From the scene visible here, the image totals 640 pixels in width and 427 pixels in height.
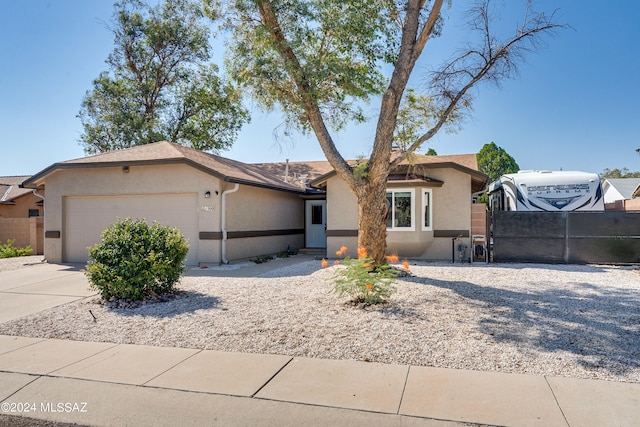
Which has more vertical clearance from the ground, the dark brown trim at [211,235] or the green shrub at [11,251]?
the dark brown trim at [211,235]

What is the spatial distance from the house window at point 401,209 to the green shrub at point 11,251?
15553mm

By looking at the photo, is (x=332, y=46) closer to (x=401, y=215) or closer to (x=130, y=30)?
(x=401, y=215)

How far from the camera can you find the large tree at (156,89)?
26328 millimetres

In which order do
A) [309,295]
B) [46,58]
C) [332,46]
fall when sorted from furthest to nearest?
1. [46,58]
2. [332,46]
3. [309,295]

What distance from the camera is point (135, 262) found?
7.92m

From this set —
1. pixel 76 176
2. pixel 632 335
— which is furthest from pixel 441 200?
pixel 76 176

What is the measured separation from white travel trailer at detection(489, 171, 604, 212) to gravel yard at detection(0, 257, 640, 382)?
228 inches

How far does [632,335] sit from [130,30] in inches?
1154

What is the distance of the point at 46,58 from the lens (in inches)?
599

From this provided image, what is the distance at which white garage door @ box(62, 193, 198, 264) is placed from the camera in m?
13.9

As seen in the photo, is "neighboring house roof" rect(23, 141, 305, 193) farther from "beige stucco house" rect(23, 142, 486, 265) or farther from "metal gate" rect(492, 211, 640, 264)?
"metal gate" rect(492, 211, 640, 264)

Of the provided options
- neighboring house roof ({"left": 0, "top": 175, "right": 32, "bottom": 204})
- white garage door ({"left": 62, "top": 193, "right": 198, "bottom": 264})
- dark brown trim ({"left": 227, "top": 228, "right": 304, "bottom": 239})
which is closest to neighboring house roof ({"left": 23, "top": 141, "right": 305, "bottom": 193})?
white garage door ({"left": 62, "top": 193, "right": 198, "bottom": 264})

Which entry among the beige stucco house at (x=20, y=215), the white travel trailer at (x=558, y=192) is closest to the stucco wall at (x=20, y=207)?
the beige stucco house at (x=20, y=215)

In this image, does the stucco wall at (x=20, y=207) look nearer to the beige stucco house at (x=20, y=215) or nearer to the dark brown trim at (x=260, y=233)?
the beige stucco house at (x=20, y=215)
